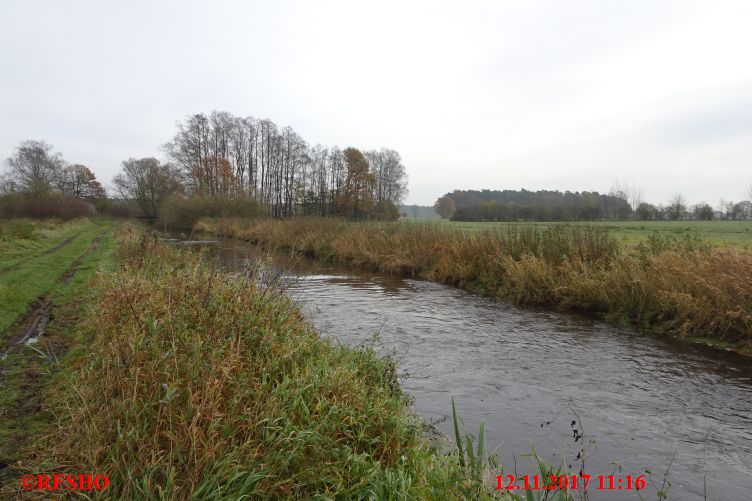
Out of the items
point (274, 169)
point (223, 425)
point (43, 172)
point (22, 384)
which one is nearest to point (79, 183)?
point (43, 172)

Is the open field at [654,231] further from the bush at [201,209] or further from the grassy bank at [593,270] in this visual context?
the bush at [201,209]

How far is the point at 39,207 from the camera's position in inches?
1451

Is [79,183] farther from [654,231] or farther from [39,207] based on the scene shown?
[654,231]

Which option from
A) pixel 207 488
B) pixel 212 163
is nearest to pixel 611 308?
pixel 207 488

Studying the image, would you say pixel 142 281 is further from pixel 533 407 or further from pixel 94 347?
pixel 533 407

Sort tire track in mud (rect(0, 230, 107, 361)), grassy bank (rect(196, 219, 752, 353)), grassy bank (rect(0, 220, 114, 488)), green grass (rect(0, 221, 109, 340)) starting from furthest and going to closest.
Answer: grassy bank (rect(196, 219, 752, 353)) → green grass (rect(0, 221, 109, 340)) → tire track in mud (rect(0, 230, 107, 361)) → grassy bank (rect(0, 220, 114, 488))

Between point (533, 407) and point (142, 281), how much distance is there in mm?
5571

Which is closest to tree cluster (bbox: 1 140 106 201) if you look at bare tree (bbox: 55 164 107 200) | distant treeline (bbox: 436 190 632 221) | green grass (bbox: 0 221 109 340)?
bare tree (bbox: 55 164 107 200)

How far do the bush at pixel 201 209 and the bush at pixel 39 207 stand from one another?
8815 mm

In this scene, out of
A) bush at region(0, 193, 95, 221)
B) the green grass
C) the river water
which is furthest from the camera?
bush at region(0, 193, 95, 221)

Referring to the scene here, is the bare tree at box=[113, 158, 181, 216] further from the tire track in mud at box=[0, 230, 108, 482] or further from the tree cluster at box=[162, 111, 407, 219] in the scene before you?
the tire track in mud at box=[0, 230, 108, 482]

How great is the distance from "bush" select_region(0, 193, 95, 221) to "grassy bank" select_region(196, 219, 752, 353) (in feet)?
105

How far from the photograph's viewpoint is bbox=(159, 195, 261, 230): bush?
39438mm

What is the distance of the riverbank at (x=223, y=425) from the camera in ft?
8.84
